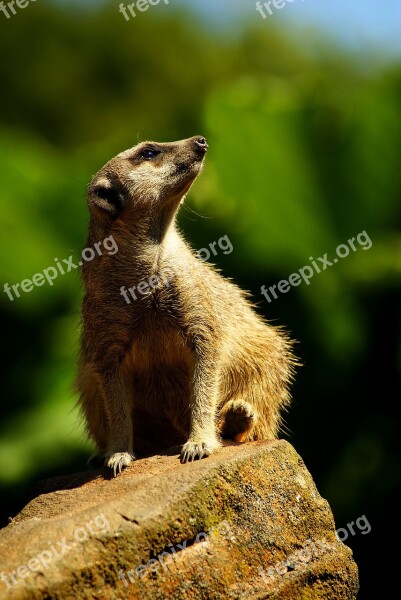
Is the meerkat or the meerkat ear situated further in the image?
the meerkat ear

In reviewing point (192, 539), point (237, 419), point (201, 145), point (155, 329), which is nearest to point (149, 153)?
point (201, 145)

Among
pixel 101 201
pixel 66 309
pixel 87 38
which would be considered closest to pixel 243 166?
pixel 66 309

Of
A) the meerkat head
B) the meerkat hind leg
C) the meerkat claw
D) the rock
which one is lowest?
the rock

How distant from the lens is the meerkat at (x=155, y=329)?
5160 millimetres

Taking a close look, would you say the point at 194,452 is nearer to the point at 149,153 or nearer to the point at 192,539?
the point at 192,539

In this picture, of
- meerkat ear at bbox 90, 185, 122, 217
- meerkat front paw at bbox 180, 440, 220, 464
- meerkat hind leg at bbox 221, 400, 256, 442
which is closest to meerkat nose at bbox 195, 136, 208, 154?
meerkat ear at bbox 90, 185, 122, 217

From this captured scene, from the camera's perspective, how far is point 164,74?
1670cm

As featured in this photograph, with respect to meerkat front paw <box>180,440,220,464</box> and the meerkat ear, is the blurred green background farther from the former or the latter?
meerkat front paw <box>180,440,220,464</box>

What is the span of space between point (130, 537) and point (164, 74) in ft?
45.3

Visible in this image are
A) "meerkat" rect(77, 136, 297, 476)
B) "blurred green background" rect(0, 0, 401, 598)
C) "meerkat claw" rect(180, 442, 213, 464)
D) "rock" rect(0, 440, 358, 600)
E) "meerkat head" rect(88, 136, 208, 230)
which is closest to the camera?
"rock" rect(0, 440, 358, 600)

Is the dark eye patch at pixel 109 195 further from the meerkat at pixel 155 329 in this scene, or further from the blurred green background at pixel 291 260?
the blurred green background at pixel 291 260

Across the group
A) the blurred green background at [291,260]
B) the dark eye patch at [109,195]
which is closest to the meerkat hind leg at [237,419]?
the dark eye patch at [109,195]

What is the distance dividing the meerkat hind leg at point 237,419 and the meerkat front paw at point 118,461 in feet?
2.04

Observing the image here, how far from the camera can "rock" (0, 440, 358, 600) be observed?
12.0ft
